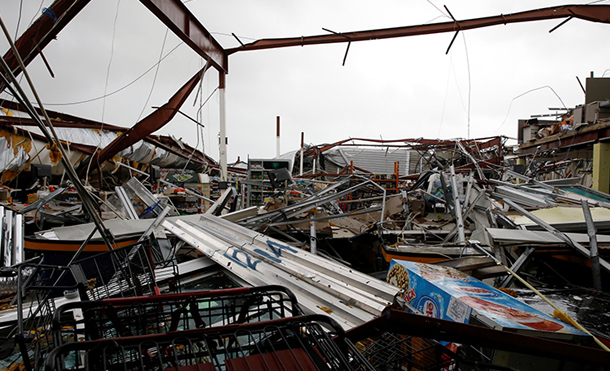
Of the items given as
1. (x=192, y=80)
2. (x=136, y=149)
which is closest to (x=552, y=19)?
(x=192, y=80)

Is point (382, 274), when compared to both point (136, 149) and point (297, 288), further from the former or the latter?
point (136, 149)

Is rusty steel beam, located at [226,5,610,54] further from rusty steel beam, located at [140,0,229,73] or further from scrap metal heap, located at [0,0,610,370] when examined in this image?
rusty steel beam, located at [140,0,229,73]

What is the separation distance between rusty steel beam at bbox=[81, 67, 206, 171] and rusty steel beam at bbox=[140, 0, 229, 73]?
643mm

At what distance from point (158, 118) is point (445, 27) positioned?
7.34 metres

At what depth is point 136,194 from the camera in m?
5.51

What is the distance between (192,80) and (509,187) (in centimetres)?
653

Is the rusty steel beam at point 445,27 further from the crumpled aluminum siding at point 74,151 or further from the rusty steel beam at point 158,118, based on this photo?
the crumpled aluminum siding at point 74,151

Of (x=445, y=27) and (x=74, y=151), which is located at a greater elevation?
(x=445, y=27)

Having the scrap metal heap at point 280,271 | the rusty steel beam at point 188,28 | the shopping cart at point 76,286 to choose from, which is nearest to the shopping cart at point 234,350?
the scrap metal heap at point 280,271

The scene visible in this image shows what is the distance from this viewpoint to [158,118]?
23.8 feet

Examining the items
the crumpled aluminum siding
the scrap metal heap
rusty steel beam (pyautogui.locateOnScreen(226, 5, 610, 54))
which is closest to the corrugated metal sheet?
rusty steel beam (pyautogui.locateOnScreen(226, 5, 610, 54))

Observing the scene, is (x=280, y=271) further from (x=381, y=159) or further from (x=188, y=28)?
(x=381, y=159)

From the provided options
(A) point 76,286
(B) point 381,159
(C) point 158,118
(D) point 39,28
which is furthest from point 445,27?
(A) point 76,286

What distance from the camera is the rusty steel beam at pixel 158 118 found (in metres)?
7.22
